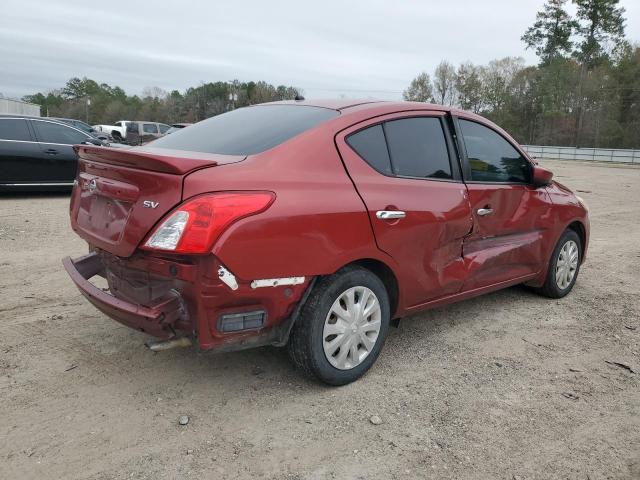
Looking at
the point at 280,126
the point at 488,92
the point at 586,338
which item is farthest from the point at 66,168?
the point at 488,92

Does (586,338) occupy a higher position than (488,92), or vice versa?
(488,92)

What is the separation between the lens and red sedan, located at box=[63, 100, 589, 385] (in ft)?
8.65

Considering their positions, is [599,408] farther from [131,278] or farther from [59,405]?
[59,405]

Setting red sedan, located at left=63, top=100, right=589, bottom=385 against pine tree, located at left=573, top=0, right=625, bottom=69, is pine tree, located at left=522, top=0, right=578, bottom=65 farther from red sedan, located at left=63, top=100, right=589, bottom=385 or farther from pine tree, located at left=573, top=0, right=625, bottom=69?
red sedan, located at left=63, top=100, right=589, bottom=385

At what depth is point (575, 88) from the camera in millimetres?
57250

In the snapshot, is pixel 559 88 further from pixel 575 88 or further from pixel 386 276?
pixel 386 276

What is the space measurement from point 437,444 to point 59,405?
78.6 inches

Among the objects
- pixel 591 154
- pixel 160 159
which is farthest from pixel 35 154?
pixel 591 154

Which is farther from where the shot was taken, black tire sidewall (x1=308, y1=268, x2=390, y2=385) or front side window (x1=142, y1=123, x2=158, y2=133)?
front side window (x1=142, y1=123, x2=158, y2=133)

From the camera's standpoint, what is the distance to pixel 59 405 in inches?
115

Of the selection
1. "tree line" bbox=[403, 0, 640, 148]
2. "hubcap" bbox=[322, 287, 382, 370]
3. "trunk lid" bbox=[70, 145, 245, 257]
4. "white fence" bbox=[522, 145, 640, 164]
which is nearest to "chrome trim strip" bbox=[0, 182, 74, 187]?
"trunk lid" bbox=[70, 145, 245, 257]

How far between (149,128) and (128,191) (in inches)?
1283

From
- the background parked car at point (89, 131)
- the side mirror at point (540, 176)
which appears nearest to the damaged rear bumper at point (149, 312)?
the side mirror at point (540, 176)

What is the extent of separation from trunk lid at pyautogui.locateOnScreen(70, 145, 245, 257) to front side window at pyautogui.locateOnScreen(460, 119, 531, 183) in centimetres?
192
